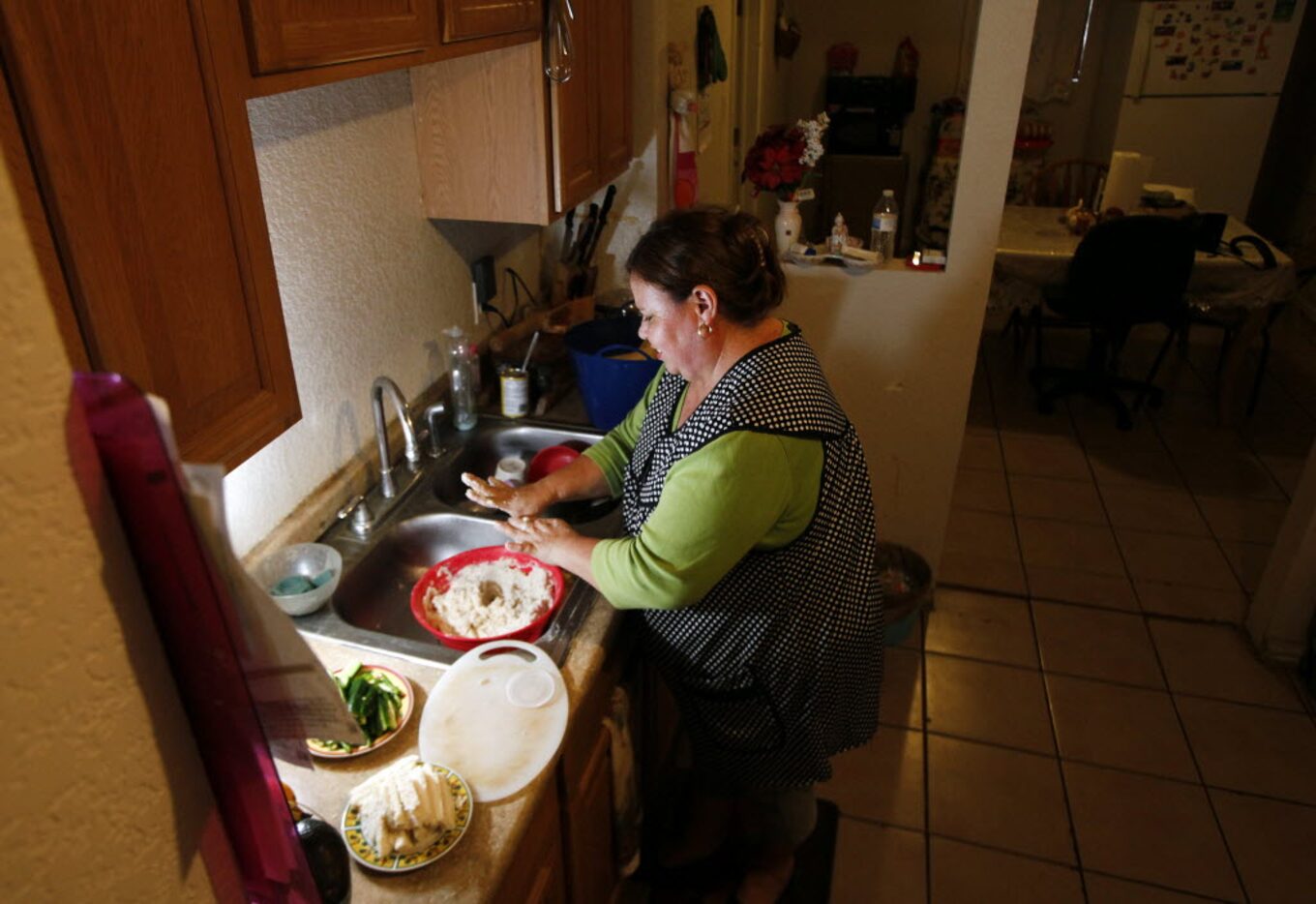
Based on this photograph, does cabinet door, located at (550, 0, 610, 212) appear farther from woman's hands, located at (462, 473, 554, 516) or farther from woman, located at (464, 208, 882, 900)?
woman's hands, located at (462, 473, 554, 516)

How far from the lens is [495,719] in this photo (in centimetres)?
137

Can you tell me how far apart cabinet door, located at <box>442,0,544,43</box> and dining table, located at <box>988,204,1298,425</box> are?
2.87m

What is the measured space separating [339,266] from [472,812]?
1.07 m

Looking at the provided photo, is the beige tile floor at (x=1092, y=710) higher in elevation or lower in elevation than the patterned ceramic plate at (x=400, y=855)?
lower

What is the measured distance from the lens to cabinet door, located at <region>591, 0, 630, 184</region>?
2.12m

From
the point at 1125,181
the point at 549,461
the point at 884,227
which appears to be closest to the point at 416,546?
the point at 549,461

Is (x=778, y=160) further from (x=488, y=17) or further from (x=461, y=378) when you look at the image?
(x=488, y=17)

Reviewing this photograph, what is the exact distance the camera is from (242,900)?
647mm

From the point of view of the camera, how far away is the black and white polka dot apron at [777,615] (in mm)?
1475

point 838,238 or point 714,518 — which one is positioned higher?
point 838,238

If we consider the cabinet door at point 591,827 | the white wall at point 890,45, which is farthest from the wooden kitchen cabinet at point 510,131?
the white wall at point 890,45

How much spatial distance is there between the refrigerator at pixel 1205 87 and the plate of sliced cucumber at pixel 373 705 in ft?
18.4

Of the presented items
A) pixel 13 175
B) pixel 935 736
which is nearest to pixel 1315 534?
pixel 935 736

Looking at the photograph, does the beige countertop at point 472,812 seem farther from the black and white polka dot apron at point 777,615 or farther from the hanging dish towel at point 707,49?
the hanging dish towel at point 707,49
